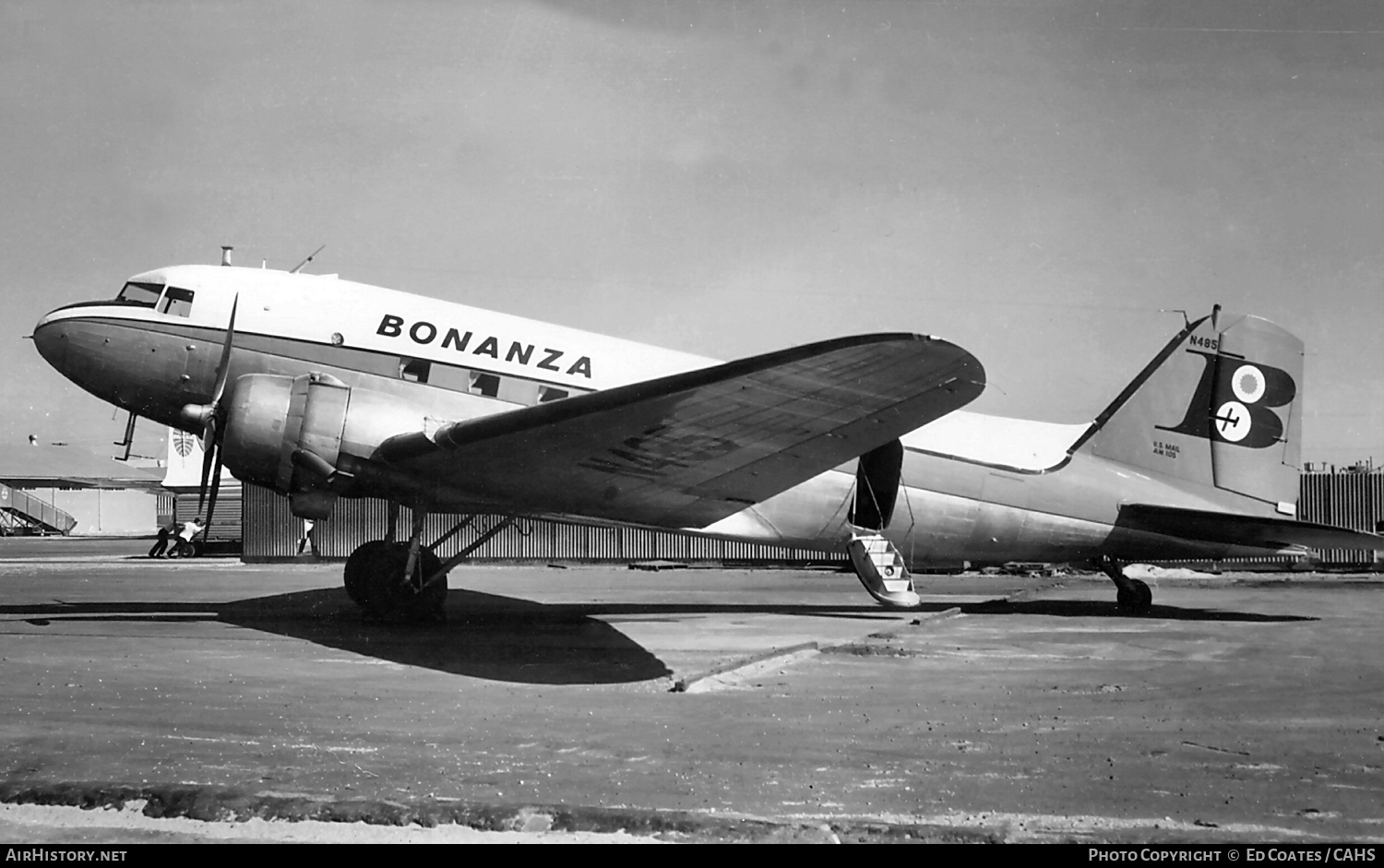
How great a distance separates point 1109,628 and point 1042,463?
2404 mm

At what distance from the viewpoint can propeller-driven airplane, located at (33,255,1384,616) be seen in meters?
7.59

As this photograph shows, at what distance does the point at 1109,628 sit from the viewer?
11039 millimetres

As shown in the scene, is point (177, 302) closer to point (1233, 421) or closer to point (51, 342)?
point (51, 342)

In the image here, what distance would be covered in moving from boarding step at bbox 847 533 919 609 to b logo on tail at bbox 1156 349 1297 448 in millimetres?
4816

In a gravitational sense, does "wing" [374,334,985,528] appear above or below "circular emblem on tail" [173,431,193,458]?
below

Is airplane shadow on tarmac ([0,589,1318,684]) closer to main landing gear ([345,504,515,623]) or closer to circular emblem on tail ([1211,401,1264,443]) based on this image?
main landing gear ([345,504,515,623])

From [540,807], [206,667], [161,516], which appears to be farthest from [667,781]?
[161,516]

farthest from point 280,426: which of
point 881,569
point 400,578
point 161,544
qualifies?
point 161,544

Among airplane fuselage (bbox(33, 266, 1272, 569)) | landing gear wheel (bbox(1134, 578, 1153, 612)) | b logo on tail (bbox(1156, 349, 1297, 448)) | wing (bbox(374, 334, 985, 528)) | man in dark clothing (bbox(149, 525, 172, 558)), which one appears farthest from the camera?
man in dark clothing (bbox(149, 525, 172, 558))

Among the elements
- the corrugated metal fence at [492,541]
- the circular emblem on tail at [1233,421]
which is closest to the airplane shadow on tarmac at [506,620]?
the circular emblem on tail at [1233,421]

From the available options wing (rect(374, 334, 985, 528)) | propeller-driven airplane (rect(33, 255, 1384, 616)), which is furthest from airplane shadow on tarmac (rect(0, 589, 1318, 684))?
wing (rect(374, 334, 985, 528))

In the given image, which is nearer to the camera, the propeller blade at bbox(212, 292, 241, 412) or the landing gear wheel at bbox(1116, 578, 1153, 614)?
the propeller blade at bbox(212, 292, 241, 412)

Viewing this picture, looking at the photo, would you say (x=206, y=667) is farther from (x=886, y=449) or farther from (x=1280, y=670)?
(x=1280, y=670)

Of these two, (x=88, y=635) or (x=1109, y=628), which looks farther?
(x=1109, y=628)
